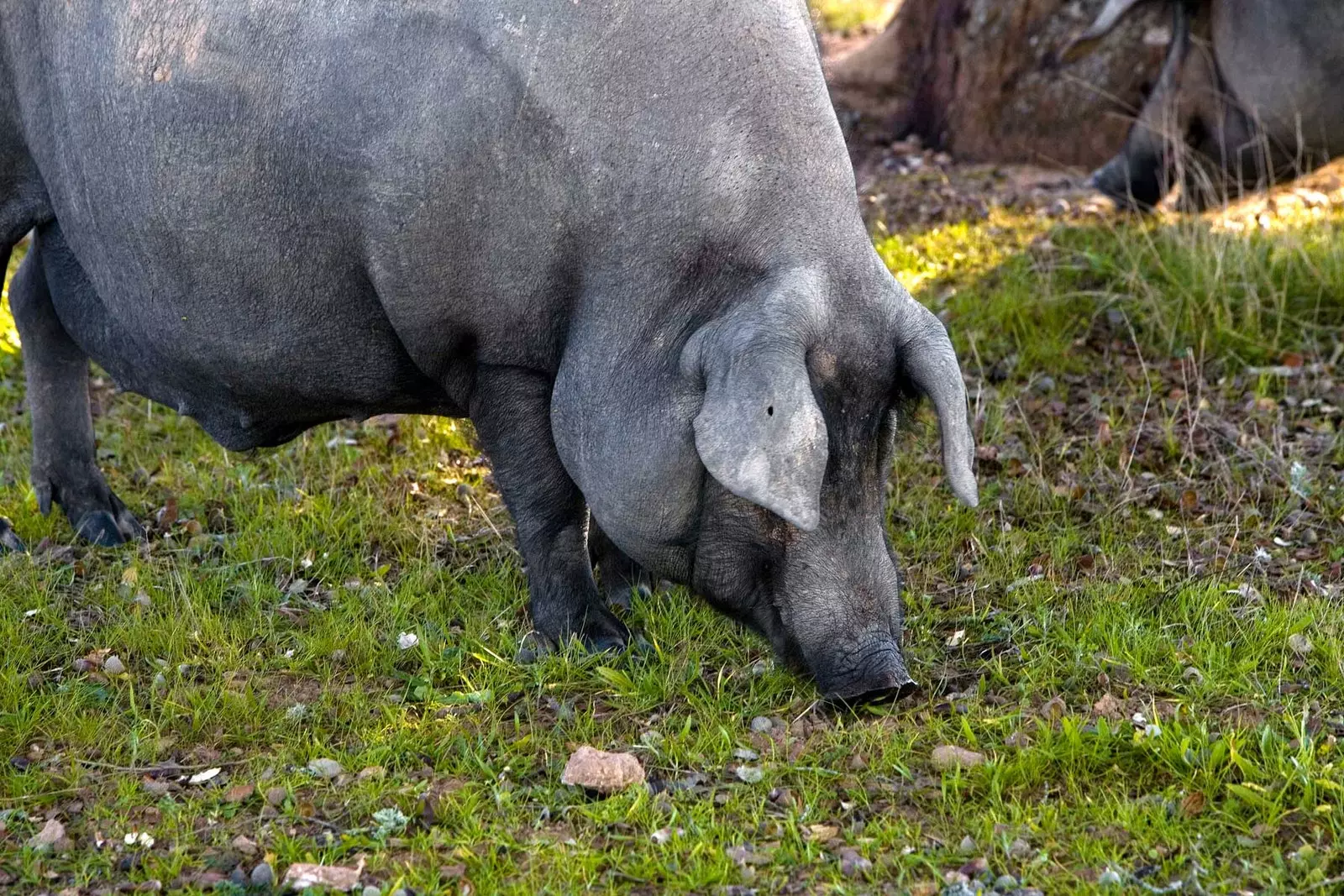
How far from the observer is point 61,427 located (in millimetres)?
5328

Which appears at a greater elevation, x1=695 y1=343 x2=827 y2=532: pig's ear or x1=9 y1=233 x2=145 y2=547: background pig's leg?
x1=695 y1=343 x2=827 y2=532: pig's ear

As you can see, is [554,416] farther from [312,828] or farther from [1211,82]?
[1211,82]

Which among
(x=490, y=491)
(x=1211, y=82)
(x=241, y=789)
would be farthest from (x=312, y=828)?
(x=1211, y=82)

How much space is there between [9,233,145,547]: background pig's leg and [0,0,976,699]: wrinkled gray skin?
46.0 inches

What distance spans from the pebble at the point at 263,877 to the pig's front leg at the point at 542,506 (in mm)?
1184

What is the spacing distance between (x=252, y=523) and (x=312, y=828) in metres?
1.90

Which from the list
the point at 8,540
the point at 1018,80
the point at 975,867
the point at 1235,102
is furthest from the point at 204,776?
the point at 1018,80

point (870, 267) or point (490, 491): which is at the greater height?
point (870, 267)

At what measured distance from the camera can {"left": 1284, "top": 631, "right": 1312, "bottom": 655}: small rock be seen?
4199 mm

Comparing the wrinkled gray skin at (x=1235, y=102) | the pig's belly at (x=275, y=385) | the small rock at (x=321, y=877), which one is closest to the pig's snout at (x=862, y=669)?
the small rock at (x=321, y=877)

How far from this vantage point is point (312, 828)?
3.62m

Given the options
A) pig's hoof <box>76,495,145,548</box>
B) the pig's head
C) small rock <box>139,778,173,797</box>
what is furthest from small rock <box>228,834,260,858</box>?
pig's hoof <box>76,495,145,548</box>

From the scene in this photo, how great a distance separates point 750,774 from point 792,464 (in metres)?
0.83

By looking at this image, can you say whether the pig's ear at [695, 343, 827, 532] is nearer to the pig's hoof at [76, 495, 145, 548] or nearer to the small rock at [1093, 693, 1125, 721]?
the small rock at [1093, 693, 1125, 721]
